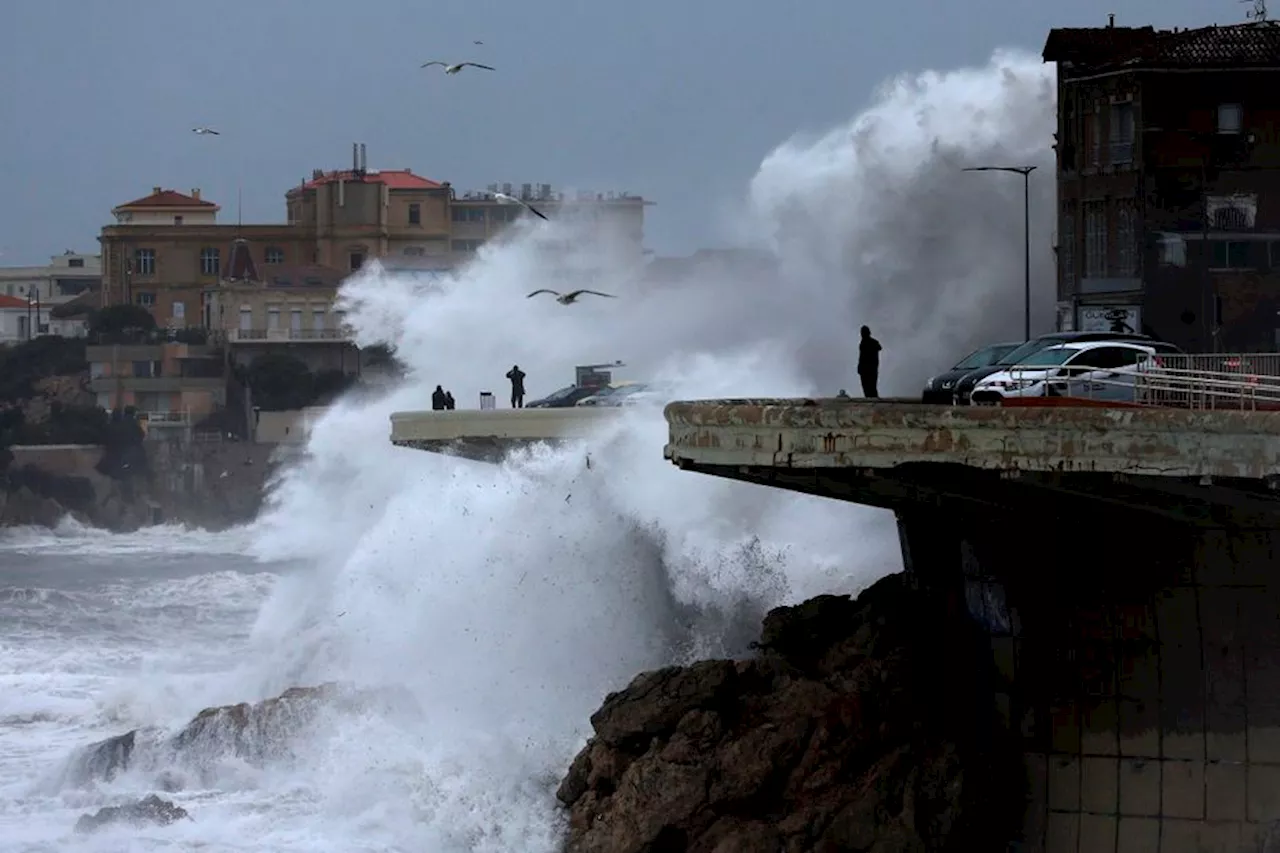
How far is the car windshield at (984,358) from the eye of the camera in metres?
30.1

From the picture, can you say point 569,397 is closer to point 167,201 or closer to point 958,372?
point 958,372

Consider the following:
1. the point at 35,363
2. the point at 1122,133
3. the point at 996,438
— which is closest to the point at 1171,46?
the point at 1122,133

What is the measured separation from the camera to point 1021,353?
1158 inches

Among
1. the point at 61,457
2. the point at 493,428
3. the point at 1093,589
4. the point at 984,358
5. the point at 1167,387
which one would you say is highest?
the point at 984,358

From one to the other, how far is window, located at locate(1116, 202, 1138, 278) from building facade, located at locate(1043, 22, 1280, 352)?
0.02 metres

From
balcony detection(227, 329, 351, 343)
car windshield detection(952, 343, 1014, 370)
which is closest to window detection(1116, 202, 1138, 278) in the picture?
car windshield detection(952, 343, 1014, 370)

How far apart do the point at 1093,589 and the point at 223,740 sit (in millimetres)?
12528

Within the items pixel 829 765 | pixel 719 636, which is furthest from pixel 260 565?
pixel 829 765

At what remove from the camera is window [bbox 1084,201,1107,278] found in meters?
49.0

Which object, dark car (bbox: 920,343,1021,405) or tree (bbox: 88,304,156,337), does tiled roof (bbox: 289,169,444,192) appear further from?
dark car (bbox: 920,343,1021,405)

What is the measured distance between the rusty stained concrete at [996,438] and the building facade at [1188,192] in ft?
85.5

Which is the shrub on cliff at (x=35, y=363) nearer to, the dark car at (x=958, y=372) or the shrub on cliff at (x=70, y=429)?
the shrub on cliff at (x=70, y=429)

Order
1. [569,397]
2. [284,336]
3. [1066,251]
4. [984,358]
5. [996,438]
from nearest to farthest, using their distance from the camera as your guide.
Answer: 1. [996,438]
2. [984,358]
3. [569,397]
4. [1066,251]
5. [284,336]

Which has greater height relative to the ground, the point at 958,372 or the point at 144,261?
the point at 144,261
